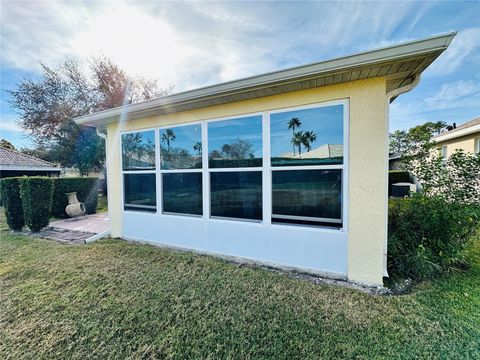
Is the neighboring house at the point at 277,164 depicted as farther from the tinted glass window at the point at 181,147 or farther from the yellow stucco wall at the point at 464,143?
the yellow stucco wall at the point at 464,143

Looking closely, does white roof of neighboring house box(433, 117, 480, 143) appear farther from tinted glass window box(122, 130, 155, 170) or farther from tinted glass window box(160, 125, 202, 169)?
tinted glass window box(122, 130, 155, 170)

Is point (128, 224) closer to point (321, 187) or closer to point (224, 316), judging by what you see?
point (224, 316)

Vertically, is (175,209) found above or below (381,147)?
below

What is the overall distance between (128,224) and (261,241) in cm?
378

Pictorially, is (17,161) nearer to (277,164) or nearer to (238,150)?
(238,150)

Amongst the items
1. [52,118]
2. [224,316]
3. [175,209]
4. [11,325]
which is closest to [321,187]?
[224,316]

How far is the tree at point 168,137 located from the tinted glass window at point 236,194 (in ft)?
4.56

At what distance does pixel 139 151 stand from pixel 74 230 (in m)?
3.89

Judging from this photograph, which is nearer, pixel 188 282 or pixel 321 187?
pixel 188 282

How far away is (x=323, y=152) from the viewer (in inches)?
143

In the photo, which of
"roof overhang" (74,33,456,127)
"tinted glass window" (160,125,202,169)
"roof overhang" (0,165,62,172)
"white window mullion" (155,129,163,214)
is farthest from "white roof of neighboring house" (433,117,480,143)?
"roof overhang" (0,165,62,172)

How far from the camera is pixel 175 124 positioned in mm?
4922

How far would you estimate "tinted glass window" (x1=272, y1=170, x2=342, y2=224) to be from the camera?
3670 millimetres

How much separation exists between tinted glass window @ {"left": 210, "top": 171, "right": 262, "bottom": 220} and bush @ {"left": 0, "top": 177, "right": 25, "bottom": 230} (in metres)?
6.81
